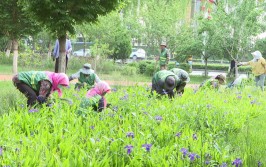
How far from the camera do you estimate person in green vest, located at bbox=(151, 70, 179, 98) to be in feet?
24.2

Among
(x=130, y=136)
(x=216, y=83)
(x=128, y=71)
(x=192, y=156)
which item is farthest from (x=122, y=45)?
(x=192, y=156)

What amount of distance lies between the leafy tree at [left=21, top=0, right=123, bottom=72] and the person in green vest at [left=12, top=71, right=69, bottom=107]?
4.06 m

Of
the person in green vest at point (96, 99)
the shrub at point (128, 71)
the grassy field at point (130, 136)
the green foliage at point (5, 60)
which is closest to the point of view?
the grassy field at point (130, 136)

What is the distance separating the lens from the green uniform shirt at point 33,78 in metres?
5.71

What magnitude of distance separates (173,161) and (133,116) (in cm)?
204

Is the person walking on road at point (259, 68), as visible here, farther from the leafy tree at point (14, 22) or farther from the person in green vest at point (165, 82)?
the leafy tree at point (14, 22)

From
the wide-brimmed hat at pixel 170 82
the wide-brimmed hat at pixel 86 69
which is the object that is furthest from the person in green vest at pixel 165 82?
the wide-brimmed hat at pixel 86 69

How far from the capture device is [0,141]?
3.67 meters

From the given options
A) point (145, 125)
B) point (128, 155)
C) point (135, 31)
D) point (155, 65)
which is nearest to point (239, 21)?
point (155, 65)

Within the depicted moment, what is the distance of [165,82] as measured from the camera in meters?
7.46

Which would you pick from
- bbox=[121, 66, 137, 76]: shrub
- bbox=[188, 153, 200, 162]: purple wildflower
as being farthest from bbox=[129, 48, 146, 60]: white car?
bbox=[188, 153, 200, 162]: purple wildflower

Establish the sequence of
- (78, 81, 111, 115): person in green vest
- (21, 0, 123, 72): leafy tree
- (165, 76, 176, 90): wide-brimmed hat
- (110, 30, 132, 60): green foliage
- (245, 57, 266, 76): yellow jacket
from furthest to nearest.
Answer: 1. (110, 30, 132, 60): green foliage
2. (245, 57, 266, 76): yellow jacket
3. (21, 0, 123, 72): leafy tree
4. (165, 76, 176, 90): wide-brimmed hat
5. (78, 81, 111, 115): person in green vest

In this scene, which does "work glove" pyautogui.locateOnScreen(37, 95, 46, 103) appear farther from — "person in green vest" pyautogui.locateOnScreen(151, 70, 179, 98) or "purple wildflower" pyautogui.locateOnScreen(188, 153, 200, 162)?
"purple wildflower" pyautogui.locateOnScreen(188, 153, 200, 162)

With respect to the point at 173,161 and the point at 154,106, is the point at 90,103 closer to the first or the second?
the point at 154,106
